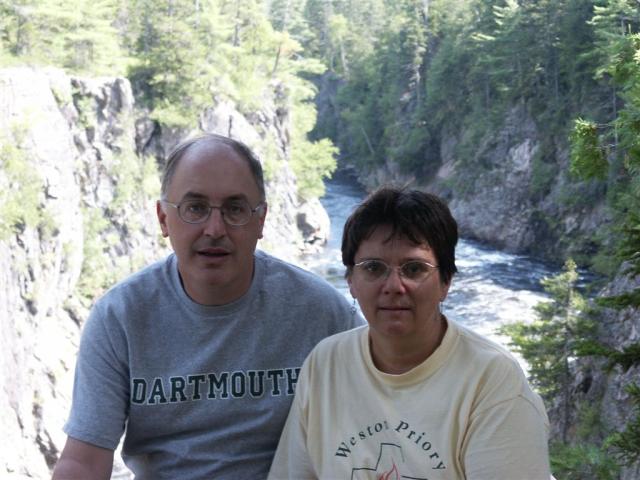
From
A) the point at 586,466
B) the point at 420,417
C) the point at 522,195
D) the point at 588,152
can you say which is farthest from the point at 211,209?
the point at 522,195

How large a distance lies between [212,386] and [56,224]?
1466cm

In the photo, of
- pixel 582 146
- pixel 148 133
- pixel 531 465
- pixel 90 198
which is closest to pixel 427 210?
pixel 531 465

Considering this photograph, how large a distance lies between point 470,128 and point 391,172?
7.15 meters

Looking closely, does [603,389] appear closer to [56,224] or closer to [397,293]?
[56,224]

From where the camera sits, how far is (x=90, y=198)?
2050 cm

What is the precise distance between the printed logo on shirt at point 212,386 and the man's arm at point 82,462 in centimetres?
18

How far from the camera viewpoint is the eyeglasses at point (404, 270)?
82.9 inches

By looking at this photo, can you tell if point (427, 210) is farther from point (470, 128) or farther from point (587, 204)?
point (470, 128)

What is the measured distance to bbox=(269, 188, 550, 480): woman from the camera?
196 cm

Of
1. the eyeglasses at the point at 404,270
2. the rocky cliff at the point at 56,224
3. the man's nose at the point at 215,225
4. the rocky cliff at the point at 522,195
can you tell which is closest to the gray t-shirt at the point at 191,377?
the man's nose at the point at 215,225

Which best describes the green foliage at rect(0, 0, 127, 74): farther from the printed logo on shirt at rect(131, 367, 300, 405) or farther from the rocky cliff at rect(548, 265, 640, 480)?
the printed logo on shirt at rect(131, 367, 300, 405)

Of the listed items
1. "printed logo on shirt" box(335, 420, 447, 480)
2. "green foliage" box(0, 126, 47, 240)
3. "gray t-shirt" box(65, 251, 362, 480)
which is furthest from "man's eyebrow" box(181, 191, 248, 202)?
"green foliage" box(0, 126, 47, 240)

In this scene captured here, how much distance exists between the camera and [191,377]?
248cm

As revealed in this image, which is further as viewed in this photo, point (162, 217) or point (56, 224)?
point (56, 224)
